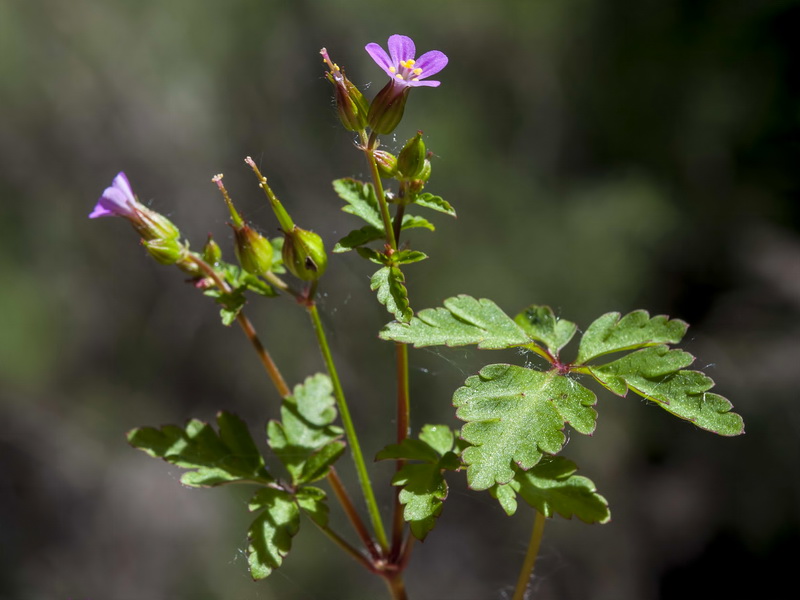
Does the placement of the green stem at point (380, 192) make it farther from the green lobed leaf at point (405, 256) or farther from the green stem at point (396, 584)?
the green stem at point (396, 584)

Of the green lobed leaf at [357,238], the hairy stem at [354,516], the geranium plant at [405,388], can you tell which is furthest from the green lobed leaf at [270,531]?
the green lobed leaf at [357,238]

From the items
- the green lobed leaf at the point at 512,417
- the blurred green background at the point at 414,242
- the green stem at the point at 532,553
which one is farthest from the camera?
the blurred green background at the point at 414,242

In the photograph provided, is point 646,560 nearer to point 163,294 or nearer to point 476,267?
point 476,267

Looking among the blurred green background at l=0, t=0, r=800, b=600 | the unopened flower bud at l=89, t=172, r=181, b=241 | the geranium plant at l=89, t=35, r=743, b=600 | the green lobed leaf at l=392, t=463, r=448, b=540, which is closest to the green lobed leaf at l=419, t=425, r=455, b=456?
the geranium plant at l=89, t=35, r=743, b=600

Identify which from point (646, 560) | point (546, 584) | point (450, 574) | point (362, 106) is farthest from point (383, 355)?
point (362, 106)

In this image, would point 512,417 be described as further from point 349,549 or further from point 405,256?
point 349,549

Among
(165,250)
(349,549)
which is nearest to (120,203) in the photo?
(165,250)

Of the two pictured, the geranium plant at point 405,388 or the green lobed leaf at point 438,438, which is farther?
the green lobed leaf at point 438,438
